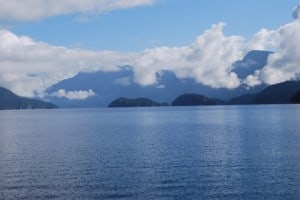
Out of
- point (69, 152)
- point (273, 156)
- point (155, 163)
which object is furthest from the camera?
point (69, 152)

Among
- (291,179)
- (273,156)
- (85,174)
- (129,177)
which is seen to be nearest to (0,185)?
(85,174)

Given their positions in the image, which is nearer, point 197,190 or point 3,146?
point 197,190

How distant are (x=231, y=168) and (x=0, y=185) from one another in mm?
36767

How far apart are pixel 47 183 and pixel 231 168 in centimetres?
3032

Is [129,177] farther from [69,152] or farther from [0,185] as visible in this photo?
[69,152]

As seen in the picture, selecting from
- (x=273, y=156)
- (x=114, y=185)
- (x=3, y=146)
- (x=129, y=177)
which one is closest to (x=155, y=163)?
(x=129, y=177)

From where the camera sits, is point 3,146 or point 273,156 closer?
point 273,156

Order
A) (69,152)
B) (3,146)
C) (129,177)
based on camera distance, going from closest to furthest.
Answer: (129,177) → (69,152) → (3,146)

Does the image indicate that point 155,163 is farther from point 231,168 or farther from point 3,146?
point 3,146

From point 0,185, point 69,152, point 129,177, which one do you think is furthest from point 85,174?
point 69,152

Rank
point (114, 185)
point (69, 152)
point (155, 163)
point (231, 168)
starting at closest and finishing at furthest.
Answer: point (114, 185)
point (231, 168)
point (155, 163)
point (69, 152)

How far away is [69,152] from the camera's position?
9869 cm

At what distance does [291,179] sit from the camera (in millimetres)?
64750

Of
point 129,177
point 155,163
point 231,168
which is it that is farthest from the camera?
point 155,163
